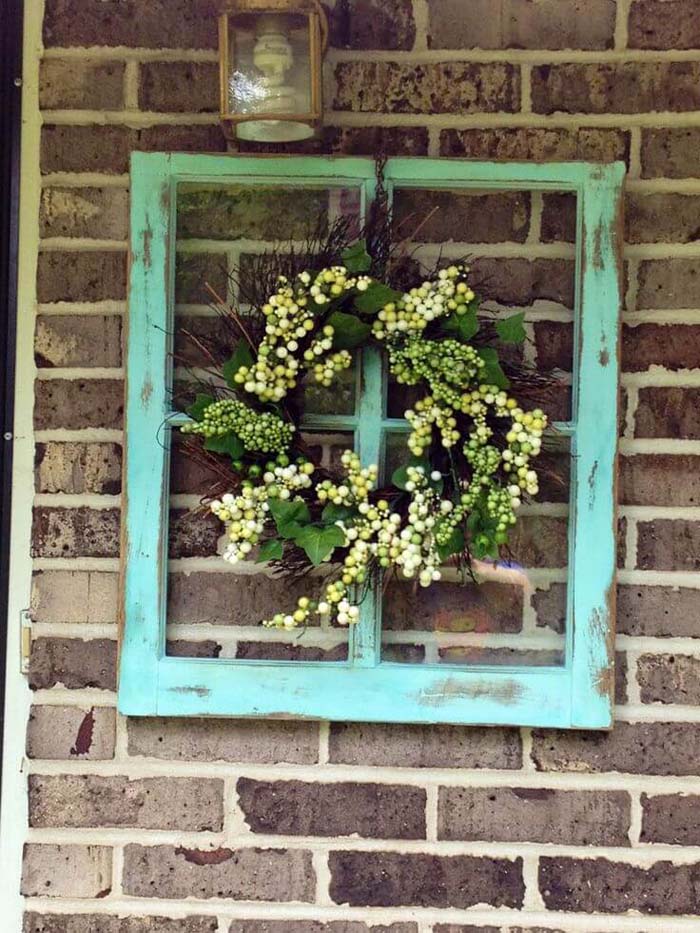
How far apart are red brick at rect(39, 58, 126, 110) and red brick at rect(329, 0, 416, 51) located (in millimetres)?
398

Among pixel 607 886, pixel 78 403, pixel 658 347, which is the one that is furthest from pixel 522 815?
pixel 78 403

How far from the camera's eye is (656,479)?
1488 millimetres

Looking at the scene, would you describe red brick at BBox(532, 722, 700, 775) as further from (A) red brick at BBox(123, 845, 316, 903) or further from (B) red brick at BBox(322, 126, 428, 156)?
(B) red brick at BBox(322, 126, 428, 156)

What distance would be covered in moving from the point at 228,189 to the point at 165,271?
0.59ft

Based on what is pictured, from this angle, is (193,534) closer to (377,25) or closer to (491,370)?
(491,370)

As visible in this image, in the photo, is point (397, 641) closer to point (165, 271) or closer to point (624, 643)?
point (624, 643)

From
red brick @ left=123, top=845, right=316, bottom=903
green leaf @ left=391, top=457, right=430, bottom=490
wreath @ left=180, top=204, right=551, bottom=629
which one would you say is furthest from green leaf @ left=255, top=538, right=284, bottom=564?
red brick @ left=123, top=845, right=316, bottom=903

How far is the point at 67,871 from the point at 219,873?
0.88 ft

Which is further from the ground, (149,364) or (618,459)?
(149,364)

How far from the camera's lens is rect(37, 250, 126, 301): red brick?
1.51 meters

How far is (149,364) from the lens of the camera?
1.45 m

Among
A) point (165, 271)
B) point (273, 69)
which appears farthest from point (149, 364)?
point (273, 69)

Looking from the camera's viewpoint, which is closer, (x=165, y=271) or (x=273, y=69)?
(x=273, y=69)

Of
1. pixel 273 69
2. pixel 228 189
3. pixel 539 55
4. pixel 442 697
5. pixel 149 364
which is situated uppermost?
pixel 539 55
